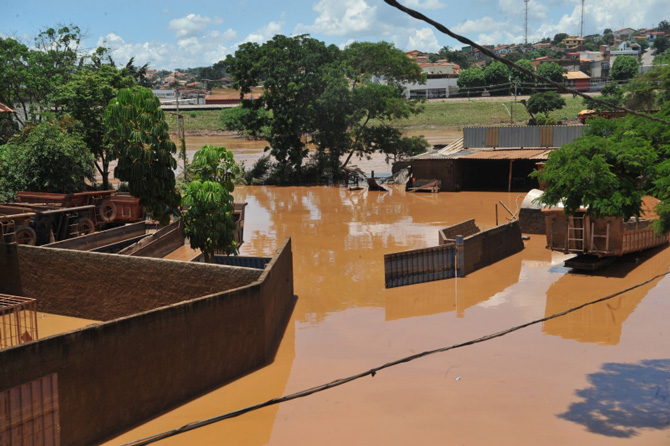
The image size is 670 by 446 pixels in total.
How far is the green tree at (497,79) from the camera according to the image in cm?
11288

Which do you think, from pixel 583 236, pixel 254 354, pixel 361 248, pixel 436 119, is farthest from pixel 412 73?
pixel 436 119

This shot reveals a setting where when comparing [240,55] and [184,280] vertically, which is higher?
[240,55]

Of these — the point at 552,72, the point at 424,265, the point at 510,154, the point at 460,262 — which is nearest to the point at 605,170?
the point at 460,262

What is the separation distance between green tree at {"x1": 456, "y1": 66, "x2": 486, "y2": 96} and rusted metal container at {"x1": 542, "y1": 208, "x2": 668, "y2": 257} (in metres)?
93.8

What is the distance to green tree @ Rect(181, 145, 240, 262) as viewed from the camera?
1973cm

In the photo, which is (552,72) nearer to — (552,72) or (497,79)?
(552,72)

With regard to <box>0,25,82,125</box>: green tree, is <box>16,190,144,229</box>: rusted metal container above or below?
below

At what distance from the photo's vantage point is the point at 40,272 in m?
18.8

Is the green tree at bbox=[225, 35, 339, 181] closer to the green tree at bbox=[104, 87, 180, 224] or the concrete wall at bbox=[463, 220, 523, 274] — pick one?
the concrete wall at bbox=[463, 220, 523, 274]

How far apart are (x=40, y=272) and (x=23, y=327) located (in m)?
2.03

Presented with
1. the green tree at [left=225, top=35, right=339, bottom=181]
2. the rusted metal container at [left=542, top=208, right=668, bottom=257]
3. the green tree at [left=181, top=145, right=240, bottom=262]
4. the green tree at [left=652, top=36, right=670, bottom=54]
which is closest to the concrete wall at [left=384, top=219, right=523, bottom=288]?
the rusted metal container at [left=542, top=208, right=668, bottom=257]

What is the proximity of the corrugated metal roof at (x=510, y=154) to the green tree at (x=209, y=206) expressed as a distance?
2503 cm

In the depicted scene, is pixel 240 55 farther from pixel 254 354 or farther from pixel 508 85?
pixel 508 85

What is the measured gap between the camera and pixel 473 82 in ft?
380
